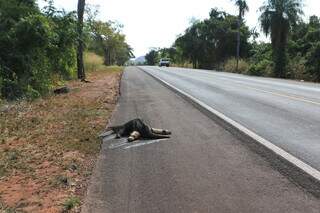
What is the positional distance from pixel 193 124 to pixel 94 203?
242 inches

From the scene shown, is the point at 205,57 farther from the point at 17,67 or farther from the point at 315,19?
the point at 17,67

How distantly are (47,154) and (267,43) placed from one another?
59.5 m

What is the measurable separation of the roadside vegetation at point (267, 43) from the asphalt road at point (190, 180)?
1258 inches

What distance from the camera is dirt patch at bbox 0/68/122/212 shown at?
6.34m

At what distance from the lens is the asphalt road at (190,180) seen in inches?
225

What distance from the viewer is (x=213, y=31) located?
265 ft

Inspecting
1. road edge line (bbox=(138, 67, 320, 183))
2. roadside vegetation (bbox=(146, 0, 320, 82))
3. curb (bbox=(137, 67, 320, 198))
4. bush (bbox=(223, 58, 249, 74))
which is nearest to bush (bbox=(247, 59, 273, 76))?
roadside vegetation (bbox=(146, 0, 320, 82))

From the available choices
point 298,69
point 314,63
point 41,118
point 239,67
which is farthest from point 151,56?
point 41,118

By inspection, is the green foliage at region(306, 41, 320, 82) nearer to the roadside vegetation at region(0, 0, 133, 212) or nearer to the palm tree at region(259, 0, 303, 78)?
the palm tree at region(259, 0, 303, 78)

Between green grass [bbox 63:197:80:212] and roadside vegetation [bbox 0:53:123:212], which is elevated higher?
green grass [bbox 63:197:80:212]

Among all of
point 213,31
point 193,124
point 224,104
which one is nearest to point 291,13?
point 213,31

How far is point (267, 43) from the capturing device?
6575 centimetres

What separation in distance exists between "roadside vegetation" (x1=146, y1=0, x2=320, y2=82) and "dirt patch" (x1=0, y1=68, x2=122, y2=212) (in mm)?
28825

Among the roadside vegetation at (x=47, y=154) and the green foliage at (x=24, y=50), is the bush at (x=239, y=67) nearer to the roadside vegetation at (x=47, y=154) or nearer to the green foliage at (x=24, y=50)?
the green foliage at (x=24, y=50)
